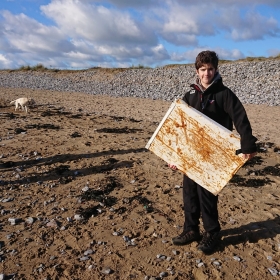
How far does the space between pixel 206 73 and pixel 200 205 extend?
1.86 metres

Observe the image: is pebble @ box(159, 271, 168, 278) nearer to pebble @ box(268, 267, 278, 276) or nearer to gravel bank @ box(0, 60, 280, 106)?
pebble @ box(268, 267, 278, 276)

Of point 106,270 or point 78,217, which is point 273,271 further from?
point 78,217

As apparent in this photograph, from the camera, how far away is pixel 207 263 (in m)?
4.54

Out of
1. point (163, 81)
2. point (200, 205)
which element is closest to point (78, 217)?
point (200, 205)

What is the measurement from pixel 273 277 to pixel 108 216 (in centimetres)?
281

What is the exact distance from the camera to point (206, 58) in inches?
159

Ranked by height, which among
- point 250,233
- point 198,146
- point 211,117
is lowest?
point 250,233

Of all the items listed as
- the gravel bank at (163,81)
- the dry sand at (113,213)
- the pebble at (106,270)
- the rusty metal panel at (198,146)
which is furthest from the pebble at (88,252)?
the gravel bank at (163,81)

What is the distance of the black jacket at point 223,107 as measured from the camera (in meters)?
3.96

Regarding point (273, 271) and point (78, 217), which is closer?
point (273, 271)

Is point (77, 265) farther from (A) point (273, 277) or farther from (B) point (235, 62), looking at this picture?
(B) point (235, 62)

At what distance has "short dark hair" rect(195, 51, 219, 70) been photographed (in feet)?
13.2

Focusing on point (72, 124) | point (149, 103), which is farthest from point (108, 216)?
point (149, 103)

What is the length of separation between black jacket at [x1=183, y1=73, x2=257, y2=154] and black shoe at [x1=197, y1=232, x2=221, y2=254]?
4.78 ft
